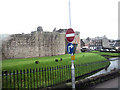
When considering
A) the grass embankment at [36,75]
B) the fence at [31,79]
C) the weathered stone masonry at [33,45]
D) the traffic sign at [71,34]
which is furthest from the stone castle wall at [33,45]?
the traffic sign at [71,34]

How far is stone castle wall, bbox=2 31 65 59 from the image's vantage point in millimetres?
15763

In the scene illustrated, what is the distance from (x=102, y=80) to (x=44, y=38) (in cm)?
1270

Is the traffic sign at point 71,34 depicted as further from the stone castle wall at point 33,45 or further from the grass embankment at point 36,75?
the stone castle wall at point 33,45

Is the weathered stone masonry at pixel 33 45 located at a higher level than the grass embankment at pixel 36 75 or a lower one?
higher

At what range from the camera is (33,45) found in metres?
17.3

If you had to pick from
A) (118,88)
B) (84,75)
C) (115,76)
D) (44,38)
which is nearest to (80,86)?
(118,88)

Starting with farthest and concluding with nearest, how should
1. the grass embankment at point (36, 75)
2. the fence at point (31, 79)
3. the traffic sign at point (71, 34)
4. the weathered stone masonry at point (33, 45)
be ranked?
the weathered stone masonry at point (33, 45) < the grass embankment at point (36, 75) < the fence at point (31, 79) < the traffic sign at point (71, 34)

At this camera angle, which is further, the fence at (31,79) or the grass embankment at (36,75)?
the grass embankment at (36,75)

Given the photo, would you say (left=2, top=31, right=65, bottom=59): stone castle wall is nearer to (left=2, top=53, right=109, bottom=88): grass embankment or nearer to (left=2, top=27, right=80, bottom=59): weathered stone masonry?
(left=2, top=27, right=80, bottom=59): weathered stone masonry

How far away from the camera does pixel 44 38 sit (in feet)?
61.3

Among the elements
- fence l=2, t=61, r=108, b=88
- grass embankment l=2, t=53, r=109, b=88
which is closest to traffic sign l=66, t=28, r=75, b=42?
fence l=2, t=61, r=108, b=88

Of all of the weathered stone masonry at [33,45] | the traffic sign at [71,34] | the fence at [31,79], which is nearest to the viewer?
the traffic sign at [71,34]

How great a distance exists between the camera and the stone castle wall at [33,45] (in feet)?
51.7

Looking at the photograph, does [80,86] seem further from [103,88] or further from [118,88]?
[118,88]
